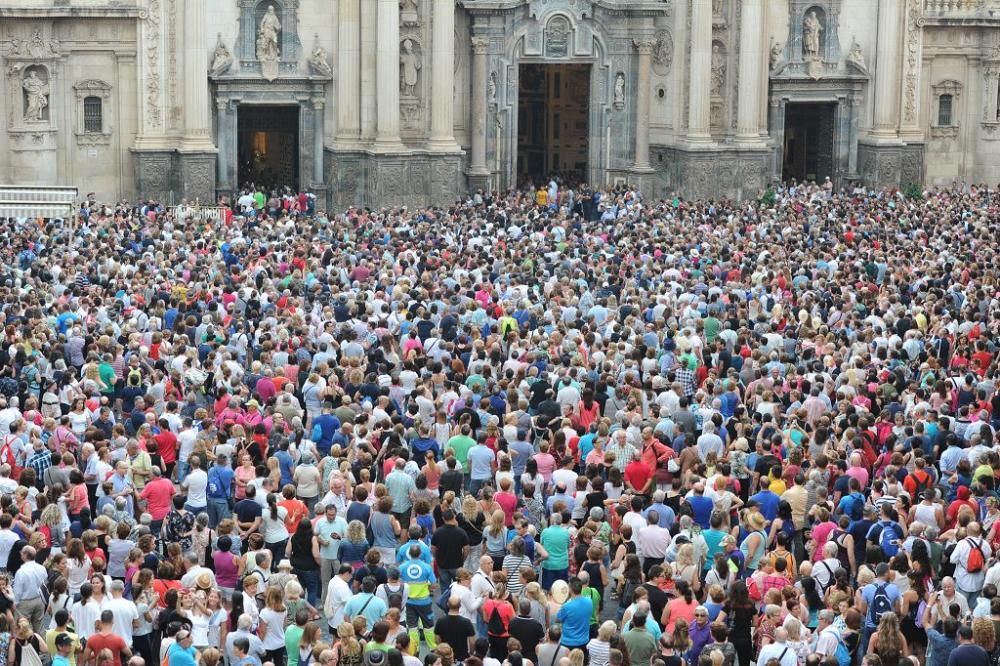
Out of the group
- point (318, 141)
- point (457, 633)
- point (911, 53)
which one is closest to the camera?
point (457, 633)

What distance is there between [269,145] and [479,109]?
6239 millimetres

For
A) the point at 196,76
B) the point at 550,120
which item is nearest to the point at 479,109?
the point at 550,120

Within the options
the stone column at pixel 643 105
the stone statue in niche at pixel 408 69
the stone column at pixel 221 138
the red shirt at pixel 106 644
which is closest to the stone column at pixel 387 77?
the stone statue in niche at pixel 408 69

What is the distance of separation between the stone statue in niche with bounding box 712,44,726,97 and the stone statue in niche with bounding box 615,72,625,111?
2699 millimetres

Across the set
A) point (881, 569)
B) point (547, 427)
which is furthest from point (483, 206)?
point (881, 569)

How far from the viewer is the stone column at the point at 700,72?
50812mm

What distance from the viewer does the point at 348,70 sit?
1929 inches

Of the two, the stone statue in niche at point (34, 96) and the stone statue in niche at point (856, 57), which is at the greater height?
the stone statue in niche at point (856, 57)

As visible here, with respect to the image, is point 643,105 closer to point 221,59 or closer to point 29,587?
point 221,59

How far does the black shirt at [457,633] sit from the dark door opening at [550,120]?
40.7 meters

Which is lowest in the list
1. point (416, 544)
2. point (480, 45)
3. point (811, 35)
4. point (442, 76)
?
point (416, 544)

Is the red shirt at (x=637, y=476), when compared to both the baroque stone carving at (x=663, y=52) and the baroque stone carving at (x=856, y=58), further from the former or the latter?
the baroque stone carving at (x=856, y=58)

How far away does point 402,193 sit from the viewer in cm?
4831

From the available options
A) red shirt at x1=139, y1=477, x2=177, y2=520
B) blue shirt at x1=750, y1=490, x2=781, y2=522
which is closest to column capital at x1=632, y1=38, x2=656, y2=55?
blue shirt at x1=750, y1=490, x2=781, y2=522
